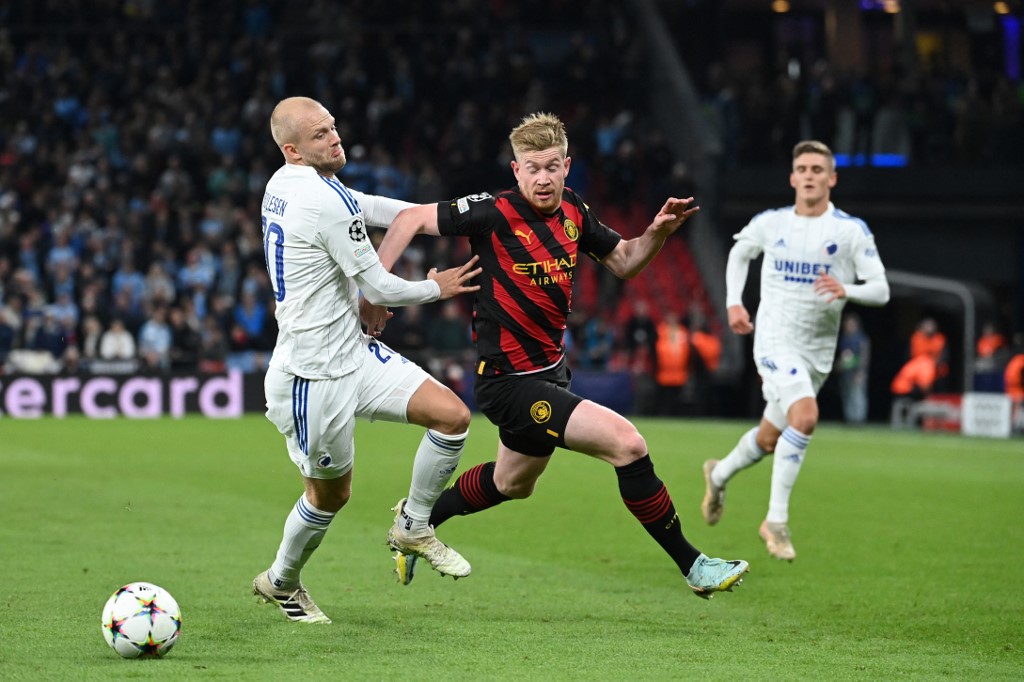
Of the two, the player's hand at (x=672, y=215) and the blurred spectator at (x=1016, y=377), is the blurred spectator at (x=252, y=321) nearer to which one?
the blurred spectator at (x=1016, y=377)

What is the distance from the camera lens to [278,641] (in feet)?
20.9

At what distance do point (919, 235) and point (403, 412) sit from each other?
24171 millimetres

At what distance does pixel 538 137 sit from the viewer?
6996 mm

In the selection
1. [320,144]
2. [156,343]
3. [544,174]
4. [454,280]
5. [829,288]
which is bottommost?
[156,343]

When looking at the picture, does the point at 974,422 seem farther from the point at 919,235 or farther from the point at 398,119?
→ the point at 398,119

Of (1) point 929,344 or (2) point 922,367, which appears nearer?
(2) point 922,367

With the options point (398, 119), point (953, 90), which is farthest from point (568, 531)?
point (953, 90)

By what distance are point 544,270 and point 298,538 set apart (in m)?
1.67

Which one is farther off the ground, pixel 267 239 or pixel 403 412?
pixel 267 239

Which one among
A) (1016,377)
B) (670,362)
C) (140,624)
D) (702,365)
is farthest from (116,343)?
(140,624)

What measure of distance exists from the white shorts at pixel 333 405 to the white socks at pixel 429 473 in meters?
0.34

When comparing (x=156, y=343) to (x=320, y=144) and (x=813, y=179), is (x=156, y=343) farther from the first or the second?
(x=320, y=144)

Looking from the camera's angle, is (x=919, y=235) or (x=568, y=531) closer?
(x=568, y=531)

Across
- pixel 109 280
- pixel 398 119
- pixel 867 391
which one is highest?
pixel 398 119
